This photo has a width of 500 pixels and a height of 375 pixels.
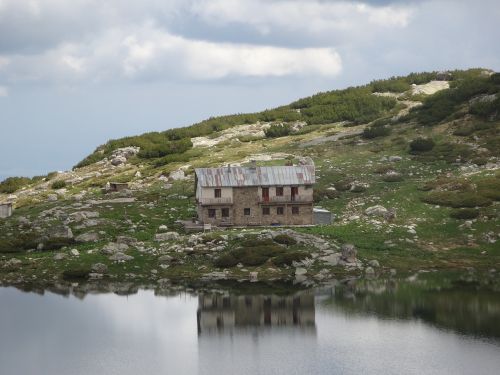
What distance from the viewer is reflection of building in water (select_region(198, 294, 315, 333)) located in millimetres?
61469

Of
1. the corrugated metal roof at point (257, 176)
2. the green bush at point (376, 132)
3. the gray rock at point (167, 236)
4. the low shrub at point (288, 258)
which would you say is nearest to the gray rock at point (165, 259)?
the gray rock at point (167, 236)

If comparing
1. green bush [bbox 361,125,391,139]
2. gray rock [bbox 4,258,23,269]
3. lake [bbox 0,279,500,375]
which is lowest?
lake [bbox 0,279,500,375]

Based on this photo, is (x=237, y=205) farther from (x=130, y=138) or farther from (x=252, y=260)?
(x=130, y=138)

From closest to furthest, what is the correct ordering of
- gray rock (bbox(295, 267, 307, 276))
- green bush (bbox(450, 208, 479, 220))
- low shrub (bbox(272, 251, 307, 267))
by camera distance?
gray rock (bbox(295, 267, 307, 276))
low shrub (bbox(272, 251, 307, 267))
green bush (bbox(450, 208, 479, 220))

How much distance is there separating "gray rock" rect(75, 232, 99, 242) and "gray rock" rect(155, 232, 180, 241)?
223 inches

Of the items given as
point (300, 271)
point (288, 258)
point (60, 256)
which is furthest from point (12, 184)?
point (300, 271)

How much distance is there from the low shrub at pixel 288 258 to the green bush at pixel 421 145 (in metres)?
37.7

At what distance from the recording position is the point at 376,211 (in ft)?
277

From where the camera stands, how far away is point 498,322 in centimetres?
5997

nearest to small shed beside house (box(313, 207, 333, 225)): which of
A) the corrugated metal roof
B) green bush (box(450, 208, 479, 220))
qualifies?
the corrugated metal roof

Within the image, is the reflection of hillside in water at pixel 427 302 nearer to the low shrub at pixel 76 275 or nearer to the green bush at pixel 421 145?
the low shrub at pixel 76 275

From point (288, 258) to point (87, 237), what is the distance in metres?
19.3

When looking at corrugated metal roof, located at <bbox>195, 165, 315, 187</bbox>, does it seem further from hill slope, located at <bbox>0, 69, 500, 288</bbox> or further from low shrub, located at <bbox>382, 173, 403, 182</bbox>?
low shrub, located at <bbox>382, 173, 403, 182</bbox>

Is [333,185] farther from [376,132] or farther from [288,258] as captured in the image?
[288,258]
